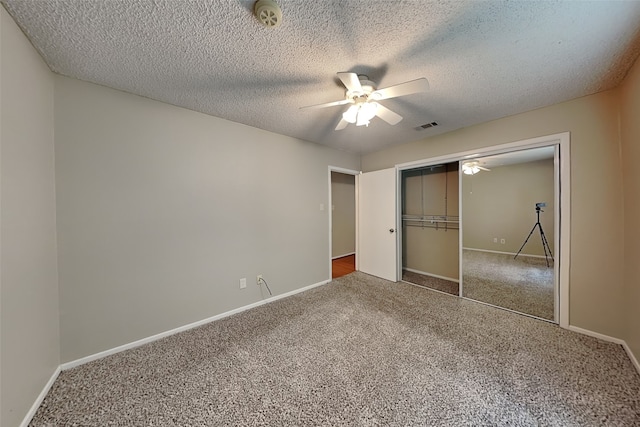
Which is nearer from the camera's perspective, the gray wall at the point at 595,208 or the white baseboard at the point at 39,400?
the white baseboard at the point at 39,400

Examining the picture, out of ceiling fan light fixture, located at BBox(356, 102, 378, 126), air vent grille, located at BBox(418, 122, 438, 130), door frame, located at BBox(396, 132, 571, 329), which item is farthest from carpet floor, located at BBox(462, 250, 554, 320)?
ceiling fan light fixture, located at BBox(356, 102, 378, 126)

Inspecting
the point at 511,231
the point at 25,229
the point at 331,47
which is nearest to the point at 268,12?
the point at 331,47

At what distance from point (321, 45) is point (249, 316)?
2730mm

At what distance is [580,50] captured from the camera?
1.46 metres

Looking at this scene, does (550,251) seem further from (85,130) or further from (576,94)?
(85,130)

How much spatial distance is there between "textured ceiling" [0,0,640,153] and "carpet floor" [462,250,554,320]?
6.87 feet

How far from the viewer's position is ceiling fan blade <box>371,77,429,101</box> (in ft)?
4.65

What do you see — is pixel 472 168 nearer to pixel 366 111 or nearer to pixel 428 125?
pixel 428 125

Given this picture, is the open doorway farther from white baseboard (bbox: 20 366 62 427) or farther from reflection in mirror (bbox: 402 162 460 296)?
white baseboard (bbox: 20 366 62 427)

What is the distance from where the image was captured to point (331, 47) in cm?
141

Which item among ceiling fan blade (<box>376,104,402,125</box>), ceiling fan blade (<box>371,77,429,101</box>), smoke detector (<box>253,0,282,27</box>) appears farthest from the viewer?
ceiling fan blade (<box>376,104,402,125</box>)

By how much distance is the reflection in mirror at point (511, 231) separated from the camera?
2.50 meters

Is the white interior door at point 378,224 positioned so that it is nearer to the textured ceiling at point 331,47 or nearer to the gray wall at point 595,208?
the textured ceiling at point 331,47

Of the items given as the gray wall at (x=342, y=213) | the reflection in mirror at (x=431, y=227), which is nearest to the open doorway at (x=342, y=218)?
the gray wall at (x=342, y=213)
